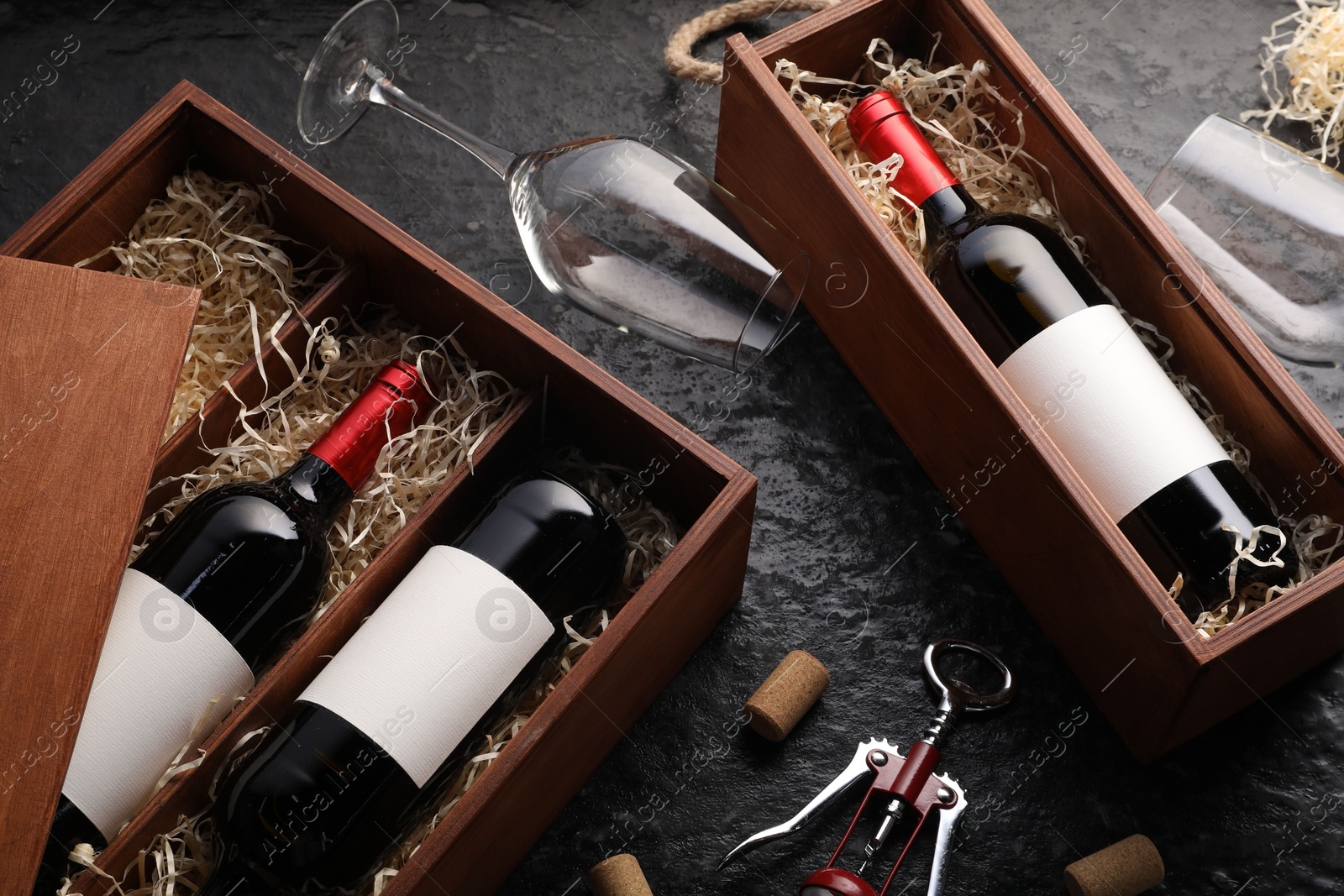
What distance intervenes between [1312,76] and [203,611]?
1732 mm

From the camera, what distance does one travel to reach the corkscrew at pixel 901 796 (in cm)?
134

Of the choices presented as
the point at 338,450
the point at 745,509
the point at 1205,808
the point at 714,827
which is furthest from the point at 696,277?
the point at 1205,808

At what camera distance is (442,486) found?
1307mm

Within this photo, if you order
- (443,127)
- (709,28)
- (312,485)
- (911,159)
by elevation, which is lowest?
(312,485)

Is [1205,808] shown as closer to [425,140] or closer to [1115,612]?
[1115,612]

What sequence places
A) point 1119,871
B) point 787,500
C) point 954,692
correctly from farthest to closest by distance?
point 787,500 → point 954,692 → point 1119,871

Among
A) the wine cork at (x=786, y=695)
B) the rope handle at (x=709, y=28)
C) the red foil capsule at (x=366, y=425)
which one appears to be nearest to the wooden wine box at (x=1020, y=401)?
the rope handle at (x=709, y=28)

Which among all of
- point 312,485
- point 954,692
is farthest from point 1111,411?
point 312,485

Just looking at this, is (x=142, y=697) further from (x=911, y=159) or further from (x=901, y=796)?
(x=911, y=159)

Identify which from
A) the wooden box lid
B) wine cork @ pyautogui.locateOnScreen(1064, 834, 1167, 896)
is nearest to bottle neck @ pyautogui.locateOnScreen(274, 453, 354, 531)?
the wooden box lid

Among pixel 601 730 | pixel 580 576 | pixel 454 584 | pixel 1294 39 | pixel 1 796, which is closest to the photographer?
pixel 1 796

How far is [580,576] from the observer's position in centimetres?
125

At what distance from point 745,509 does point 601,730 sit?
0.33 metres

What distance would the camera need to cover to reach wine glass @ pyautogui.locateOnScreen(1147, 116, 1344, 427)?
4.33 feet
